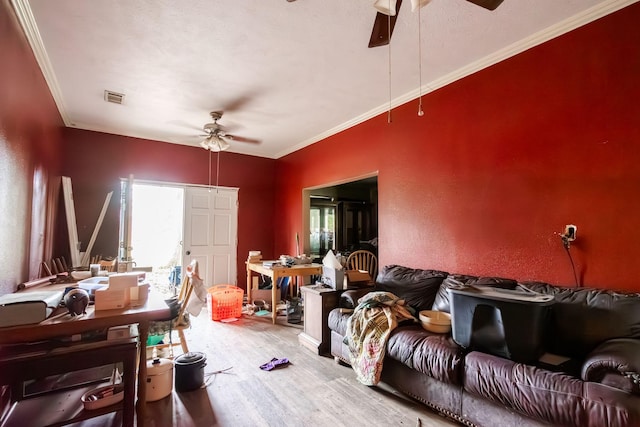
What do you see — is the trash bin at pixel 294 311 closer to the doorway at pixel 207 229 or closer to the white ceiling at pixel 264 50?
the doorway at pixel 207 229

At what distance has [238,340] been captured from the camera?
11.8 ft

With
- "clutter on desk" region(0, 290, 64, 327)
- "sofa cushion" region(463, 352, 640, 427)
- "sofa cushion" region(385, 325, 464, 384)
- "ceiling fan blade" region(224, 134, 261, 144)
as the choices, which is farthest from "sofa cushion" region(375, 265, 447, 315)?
"ceiling fan blade" region(224, 134, 261, 144)

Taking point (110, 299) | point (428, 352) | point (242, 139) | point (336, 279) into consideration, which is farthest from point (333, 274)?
point (242, 139)

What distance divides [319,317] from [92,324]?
206cm

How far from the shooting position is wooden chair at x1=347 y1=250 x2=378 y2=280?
4777mm

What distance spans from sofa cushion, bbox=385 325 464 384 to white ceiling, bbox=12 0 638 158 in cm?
229

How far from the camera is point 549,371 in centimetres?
169

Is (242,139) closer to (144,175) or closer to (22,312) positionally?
(144,175)

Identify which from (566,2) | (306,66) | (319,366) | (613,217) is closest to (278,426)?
(319,366)

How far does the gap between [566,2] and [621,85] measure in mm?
669

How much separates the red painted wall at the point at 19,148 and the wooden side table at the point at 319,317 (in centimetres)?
246

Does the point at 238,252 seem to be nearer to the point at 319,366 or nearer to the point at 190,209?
the point at 190,209

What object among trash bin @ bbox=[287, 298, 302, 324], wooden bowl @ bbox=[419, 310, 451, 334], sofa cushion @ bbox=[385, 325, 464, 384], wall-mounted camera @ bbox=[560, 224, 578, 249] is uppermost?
wall-mounted camera @ bbox=[560, 224, 578, 249]

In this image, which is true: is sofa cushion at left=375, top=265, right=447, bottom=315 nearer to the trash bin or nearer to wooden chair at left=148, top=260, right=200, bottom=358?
the trash bin
